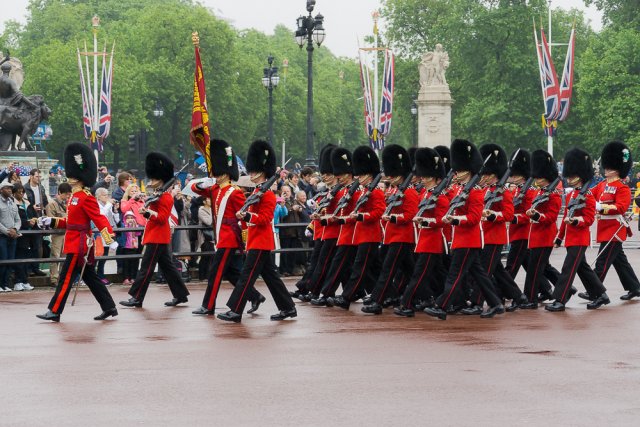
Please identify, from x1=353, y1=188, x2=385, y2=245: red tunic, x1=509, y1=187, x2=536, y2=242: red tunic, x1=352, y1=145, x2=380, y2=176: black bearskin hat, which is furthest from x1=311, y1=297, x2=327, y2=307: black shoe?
x1=509, y1=187, x2=536, y2=242: red tunic

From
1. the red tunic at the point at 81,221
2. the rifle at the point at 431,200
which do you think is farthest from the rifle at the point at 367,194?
the red tunic at the point at 81,221

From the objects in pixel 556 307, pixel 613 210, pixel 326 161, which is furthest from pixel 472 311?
pixel 326 161

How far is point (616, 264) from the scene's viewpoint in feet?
51.8

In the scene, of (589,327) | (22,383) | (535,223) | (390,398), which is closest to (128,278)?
(535,223)

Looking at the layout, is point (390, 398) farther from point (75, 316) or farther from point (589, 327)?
point (75, 316)

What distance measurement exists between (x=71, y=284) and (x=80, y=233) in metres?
0.51

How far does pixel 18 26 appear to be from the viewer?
8206 cm

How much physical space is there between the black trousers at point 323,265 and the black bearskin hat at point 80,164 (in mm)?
3025

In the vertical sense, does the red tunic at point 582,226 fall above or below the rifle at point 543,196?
below

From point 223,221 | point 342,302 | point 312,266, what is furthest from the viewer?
point 312,266

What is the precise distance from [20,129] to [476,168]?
14305mm

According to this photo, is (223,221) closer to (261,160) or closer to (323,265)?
(261,160)

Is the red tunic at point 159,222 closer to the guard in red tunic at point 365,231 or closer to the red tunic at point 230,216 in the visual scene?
the red tunic at point 230,216

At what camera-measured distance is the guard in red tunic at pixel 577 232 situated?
14430 millimetres
